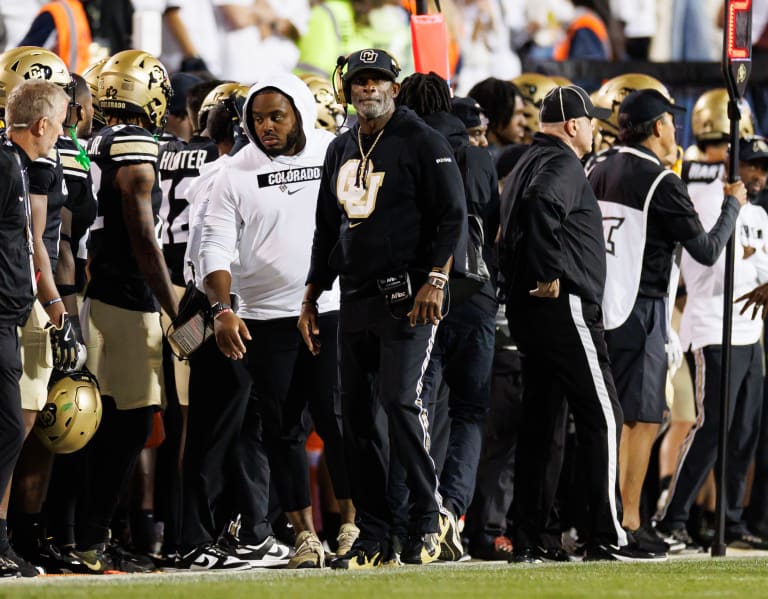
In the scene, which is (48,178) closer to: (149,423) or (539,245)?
(149,423)

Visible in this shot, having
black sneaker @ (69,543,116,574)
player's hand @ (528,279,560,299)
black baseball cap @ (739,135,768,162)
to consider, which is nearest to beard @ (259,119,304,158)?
player's hand @ (528,279,560,299)

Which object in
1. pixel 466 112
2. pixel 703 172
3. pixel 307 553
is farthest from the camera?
pixel 703 172

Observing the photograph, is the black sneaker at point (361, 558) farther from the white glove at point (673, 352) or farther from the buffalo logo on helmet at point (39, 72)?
the buffalo logo on helmet at point (39, 72)

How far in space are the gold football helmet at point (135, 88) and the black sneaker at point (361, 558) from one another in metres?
2.41

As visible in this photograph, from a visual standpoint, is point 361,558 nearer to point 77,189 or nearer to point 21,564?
point 21,564

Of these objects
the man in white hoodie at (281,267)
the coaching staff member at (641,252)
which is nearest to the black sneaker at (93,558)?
the man in white hoodie at (281,267)

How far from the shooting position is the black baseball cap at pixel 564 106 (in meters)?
7.84

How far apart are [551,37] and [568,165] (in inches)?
292

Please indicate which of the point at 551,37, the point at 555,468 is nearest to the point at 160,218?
the point at 555,468

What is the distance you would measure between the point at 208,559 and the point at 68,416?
1.02m

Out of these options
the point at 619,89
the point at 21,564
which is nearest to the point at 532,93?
the point at 619,89

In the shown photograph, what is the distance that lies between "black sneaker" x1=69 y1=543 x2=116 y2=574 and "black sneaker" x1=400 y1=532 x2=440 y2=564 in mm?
Answer: 1417

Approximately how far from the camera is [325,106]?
382 inches

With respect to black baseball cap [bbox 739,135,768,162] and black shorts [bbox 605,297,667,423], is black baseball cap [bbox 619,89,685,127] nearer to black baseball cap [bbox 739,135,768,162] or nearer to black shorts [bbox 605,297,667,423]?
black shorts [bbox 605,297,667,423]
